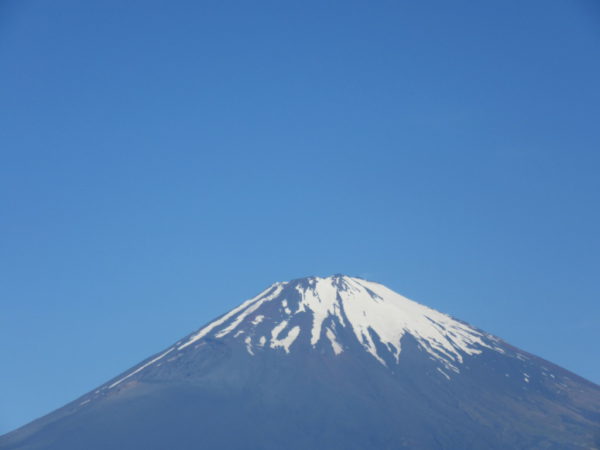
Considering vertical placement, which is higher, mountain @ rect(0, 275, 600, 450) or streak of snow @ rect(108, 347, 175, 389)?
streak of snow @ rect(108, 347, 175, 389)

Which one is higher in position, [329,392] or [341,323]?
[341,323]

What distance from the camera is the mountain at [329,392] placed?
350 feet

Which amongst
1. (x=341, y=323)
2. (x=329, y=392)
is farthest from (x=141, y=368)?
(x=329, y=392)

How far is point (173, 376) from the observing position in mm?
119500

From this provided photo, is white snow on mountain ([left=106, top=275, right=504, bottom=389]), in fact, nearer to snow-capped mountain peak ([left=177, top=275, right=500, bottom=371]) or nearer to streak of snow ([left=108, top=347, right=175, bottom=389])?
snow-capped mountain peak ([left=177, top=275, right=500, bottom=371])

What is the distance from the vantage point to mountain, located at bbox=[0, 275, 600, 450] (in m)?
107

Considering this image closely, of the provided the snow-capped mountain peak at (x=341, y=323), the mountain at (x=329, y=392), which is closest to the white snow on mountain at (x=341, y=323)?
the snow-capped mountain peak at (x=341, y=323)

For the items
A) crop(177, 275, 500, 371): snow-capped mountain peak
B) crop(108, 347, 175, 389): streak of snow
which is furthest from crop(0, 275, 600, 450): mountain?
crop(108, 347, 175, 389): streak of snow

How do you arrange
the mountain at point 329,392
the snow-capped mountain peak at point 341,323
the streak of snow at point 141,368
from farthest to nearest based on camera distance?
the snow-capped mountain peak at point 341,323, the streak of snow at point 141,368, the mountain at point 329,392

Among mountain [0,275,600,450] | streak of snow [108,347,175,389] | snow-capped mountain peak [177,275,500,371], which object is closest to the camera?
mountain [0,275,600,450]

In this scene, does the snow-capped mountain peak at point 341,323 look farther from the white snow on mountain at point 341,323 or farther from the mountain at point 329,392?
the mountain at point 329,392

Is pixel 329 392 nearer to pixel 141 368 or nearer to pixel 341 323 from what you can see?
pixel 341 323

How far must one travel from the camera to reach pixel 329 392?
4500 inches

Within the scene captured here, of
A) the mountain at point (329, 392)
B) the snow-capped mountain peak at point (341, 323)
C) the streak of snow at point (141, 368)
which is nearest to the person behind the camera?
the mountain at point (329, 392)
